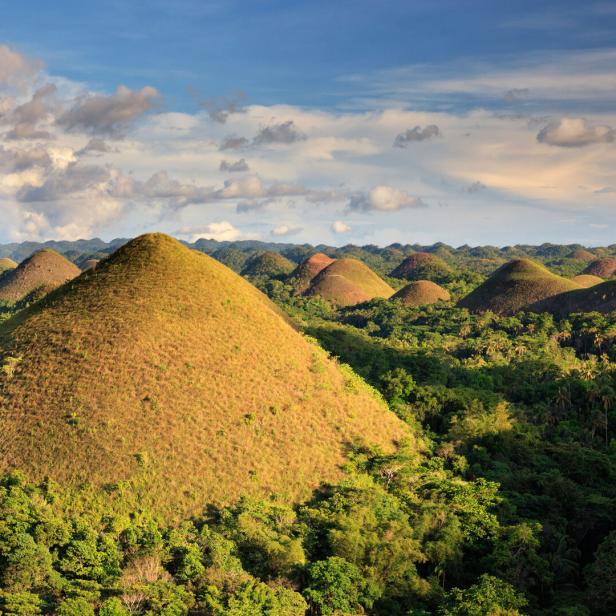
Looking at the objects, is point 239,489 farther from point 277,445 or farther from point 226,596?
point 226,596

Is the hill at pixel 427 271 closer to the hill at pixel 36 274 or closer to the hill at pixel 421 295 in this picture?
the hill at pixel 421 295

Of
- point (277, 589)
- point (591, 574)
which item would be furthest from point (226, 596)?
point (591, 574)

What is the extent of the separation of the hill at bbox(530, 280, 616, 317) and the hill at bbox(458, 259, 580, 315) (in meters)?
4.10

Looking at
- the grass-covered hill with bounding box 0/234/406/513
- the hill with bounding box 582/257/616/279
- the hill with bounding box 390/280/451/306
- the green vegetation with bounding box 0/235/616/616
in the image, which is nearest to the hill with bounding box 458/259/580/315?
the hill with bounding box 390/280/451/306

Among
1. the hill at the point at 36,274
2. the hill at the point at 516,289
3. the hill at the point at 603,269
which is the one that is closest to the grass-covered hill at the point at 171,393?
the hill at the point at 516,289

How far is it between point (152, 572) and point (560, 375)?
140 ft

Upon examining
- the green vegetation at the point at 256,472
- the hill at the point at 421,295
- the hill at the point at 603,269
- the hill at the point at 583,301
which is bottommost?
the green vegetation at the point at 256,472

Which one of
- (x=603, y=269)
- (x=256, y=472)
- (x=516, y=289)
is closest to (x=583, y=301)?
(x=516, y=289)

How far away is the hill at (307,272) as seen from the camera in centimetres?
15538

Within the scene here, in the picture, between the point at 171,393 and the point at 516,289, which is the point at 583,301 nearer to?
the point at 516,289

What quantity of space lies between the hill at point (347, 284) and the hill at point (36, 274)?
58.2 m

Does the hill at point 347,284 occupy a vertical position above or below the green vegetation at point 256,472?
above

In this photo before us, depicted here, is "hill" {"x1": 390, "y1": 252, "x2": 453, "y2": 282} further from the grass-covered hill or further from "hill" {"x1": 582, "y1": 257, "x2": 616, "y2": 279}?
the grass-covered hill

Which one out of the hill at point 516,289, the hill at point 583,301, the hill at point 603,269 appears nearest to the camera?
the hill at point 583,301
